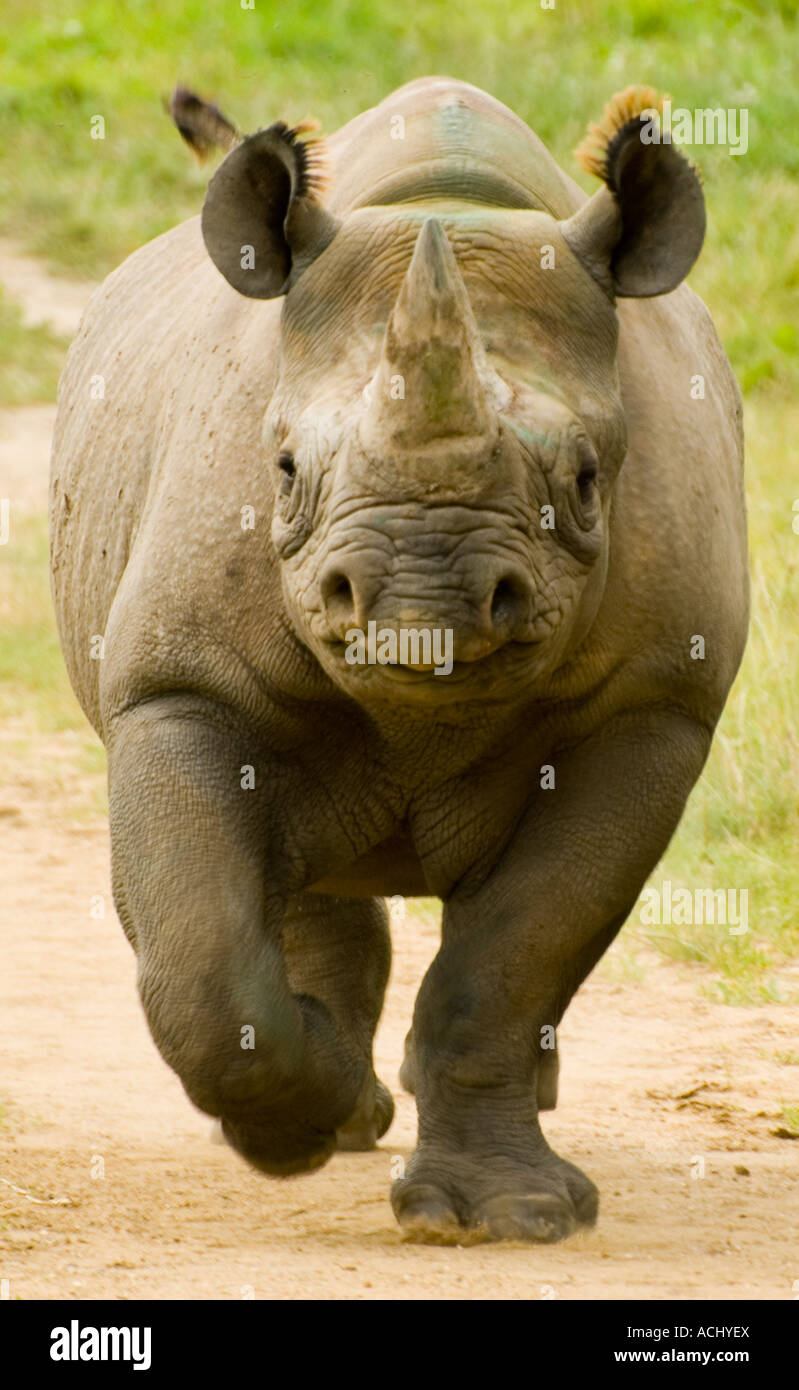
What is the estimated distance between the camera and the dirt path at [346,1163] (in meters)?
5.05

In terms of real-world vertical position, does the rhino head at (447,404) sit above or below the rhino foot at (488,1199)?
above

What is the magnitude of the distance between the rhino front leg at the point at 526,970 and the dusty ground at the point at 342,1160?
0.42ft

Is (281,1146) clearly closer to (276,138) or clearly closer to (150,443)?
(150,443)

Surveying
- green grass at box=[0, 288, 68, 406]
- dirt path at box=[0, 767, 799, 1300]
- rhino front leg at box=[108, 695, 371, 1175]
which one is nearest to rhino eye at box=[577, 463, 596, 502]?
→ rhino front leg at box=[108, 695, 371, 1175]

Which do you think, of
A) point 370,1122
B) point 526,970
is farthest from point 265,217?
point 370,1122

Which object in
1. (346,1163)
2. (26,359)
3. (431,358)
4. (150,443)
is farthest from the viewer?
(26,359)

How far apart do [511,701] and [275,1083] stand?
0.96 meters

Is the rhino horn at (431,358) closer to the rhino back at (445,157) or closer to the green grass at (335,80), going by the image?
the rhino back at (445,157)

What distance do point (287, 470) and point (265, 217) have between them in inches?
23.7

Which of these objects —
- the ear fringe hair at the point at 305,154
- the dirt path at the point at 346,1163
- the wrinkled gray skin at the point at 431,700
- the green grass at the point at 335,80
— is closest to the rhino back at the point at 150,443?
the wrinkled gray skin at the point at 431,700

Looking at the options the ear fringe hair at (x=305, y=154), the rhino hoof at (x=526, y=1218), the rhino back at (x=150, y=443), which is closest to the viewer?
the ear fringe hair at (x=305, y=154)

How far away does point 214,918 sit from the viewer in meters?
5.35

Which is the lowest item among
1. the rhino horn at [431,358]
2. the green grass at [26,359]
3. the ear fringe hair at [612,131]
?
the rhino horn at [431,358]

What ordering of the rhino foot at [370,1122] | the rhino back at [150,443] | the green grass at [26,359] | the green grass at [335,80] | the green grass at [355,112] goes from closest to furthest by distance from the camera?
the rhino back at [150,443], the rhino foot at [370,1122], the green grass at [355,112], the green grass at [26,359], the green grass at [335,80]
